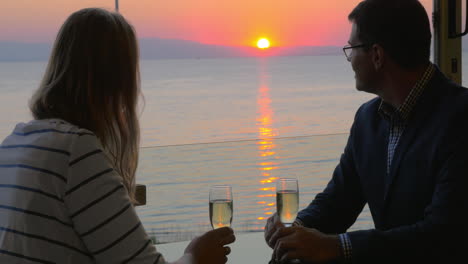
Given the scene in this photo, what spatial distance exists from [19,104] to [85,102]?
7.45 m

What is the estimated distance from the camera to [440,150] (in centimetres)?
176

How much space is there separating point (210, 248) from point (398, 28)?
2.79ft

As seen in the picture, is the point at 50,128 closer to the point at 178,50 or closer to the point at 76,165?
the point at 76,165

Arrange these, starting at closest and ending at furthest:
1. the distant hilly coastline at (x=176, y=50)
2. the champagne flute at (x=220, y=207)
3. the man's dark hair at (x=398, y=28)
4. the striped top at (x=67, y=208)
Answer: the striped top at (x=67, y=208) → the champagne flute at (x=220, y=207) → the man's dark hair at (x=398, y=28) → the distant hilly coastline at (x=176, y=50)

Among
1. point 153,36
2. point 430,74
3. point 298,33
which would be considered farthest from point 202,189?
point 430,74

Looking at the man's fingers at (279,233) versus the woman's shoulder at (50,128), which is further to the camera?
the man's fingers at (279,233)

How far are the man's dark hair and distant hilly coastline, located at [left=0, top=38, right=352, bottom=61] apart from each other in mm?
1196

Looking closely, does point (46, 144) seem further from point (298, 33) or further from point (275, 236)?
point (298, 33)

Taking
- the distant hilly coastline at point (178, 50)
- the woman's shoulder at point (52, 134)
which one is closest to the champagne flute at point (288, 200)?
the woman's shoulder at point (52, 134)

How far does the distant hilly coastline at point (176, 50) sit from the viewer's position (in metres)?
3.21

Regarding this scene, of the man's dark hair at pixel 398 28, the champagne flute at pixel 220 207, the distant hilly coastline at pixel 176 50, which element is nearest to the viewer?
the champagne flute at pixel 220 207

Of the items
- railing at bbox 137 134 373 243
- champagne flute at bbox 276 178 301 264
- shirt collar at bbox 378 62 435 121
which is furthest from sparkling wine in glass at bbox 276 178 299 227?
railing at bbox 137 134 373 243

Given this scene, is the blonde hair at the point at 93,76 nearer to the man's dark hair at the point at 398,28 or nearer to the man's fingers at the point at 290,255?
the man's fingers at the point at 290,255

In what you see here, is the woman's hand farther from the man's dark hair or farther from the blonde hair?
the man's dark hair
